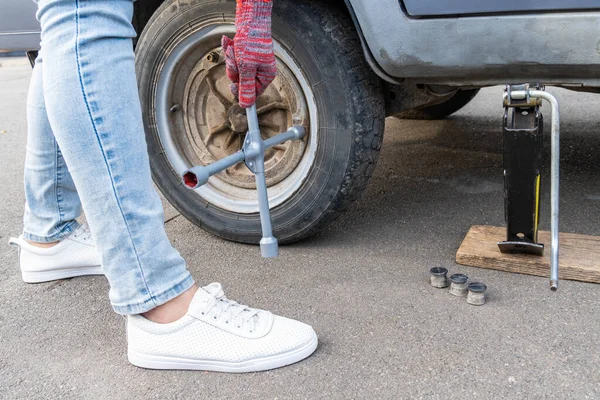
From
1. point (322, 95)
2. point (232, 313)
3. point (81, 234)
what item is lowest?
point (232, 313)

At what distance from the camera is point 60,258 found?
2.07 metres

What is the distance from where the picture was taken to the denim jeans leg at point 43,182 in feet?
6.36

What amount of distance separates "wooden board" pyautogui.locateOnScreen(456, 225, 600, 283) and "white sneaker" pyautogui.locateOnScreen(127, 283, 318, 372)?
Result: 679 mm

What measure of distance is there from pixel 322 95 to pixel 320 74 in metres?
0.06

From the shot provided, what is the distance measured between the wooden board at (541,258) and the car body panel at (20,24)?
1.66m

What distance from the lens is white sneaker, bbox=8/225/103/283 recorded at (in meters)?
2.07

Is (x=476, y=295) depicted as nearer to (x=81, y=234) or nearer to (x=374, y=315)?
(x=374, y=315)

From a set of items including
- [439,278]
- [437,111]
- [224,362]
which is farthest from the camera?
[437,111]

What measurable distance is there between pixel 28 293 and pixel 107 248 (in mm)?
799

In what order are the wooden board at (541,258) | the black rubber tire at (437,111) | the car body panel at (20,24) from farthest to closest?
the black rubber tire at (437,111)
the car body panel at (20,24)
the wooden board at (541,258)

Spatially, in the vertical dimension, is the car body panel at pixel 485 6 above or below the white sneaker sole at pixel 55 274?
above

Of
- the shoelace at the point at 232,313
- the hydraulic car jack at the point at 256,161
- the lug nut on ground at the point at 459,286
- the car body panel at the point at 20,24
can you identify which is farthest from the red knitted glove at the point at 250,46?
the car body panel at the point at 20,24

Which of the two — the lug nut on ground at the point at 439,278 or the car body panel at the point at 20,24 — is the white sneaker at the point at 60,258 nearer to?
the car body panel at the point at 20,24

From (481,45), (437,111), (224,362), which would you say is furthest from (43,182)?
(437,111)
